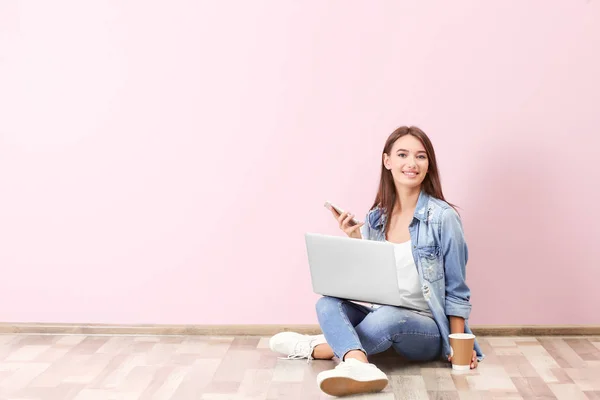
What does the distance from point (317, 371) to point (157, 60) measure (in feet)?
4.46

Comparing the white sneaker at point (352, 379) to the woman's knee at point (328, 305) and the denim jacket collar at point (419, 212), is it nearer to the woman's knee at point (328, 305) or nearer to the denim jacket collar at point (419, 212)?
A: the woman's knee at point (328, 305)

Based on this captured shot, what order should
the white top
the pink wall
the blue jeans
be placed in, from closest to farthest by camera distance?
the blue jeans
the white top
the pink wall

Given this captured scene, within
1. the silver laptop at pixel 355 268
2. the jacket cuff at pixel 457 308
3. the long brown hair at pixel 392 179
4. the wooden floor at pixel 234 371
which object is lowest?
the wooden floor at pixel 234 371

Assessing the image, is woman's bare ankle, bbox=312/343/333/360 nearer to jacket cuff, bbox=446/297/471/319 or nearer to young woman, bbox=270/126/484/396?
young woman, bbox=270/126/484/396

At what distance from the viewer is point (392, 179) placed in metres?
3.16

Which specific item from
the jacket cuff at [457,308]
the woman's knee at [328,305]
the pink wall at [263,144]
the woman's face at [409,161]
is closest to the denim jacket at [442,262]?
the jacket cuff at [457,308]

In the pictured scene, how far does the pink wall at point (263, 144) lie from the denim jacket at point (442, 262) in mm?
410

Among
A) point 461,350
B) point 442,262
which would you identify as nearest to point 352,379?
point 461,350

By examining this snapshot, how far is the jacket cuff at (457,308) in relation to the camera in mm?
2949

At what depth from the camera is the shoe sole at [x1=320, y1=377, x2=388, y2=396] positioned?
2586mm

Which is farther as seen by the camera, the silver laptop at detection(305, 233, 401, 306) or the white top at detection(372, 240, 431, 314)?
the white top at detection(372, 240, 431, 314)

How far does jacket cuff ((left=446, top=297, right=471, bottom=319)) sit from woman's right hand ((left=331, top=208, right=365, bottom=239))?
0.39 m

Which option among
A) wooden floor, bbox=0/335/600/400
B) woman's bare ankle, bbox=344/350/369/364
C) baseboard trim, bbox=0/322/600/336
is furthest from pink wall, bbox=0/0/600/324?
woman's bare ankle, bbox=344/350/369/364

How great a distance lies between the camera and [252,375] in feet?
9.44
